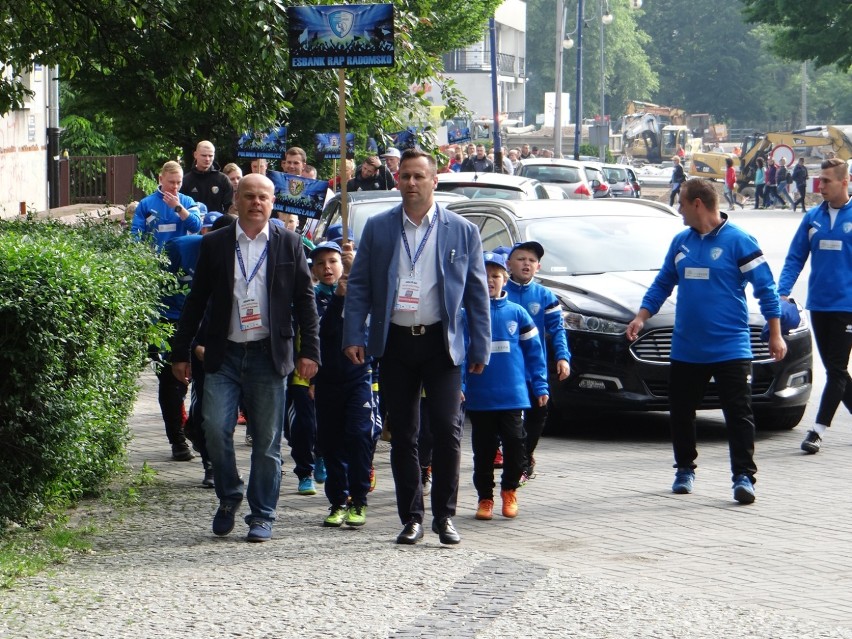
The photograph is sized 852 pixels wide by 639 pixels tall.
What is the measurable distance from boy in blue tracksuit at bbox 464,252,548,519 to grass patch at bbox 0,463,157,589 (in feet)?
6.20

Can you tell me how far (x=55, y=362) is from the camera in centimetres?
719

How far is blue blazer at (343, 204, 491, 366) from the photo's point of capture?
734cm

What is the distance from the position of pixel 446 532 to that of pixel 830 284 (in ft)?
13.9

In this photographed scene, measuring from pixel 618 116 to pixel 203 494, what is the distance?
12681 cm

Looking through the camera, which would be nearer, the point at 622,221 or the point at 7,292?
the point at 7,292

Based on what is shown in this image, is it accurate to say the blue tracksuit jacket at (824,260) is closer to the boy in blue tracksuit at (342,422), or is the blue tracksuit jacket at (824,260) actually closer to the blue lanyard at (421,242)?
the boy in blue tracksuit at (342,422)

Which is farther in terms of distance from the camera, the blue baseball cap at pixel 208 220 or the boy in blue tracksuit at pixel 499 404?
the blue baseball cap at pixel 208 220

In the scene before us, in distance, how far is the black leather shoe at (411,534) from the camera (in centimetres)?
740

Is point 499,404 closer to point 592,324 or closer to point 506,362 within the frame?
point 506,362

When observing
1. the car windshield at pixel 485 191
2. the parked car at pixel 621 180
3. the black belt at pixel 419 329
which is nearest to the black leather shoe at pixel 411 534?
the black belt at pixel 419 329

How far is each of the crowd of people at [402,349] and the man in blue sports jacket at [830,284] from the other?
1.69 m

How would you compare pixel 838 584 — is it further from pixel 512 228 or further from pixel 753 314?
pixel 512 228

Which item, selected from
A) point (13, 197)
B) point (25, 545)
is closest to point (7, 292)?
point (25, 545)

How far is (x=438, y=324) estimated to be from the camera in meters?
7.38
